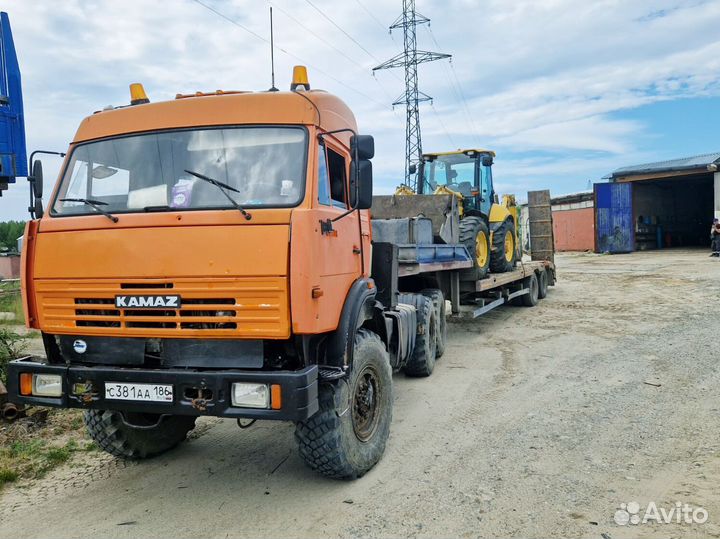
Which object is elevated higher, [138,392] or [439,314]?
[138,392]

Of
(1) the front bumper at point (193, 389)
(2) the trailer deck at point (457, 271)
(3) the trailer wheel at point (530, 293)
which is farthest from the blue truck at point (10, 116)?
(3) the trailer wheel at point (530, 293)

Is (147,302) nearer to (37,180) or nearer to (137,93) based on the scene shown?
(37,180)

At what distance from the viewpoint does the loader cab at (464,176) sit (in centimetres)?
1070

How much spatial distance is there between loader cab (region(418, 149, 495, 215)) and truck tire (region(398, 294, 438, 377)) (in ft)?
13.0

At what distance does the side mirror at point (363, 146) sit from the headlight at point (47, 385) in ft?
8.03

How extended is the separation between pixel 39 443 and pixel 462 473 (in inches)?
142

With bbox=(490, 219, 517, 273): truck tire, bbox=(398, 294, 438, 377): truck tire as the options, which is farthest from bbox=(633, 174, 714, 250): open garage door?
bbox=(398, 294, 438, 377): truck tire

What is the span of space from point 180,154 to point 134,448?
7.74 feet

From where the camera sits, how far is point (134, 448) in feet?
14.8

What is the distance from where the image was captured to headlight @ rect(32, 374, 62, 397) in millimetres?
3684

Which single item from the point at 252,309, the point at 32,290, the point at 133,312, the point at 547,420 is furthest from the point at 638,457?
the point at 32,290

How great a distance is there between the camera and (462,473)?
162 inches

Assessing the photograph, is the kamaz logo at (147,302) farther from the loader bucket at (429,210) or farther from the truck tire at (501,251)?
the truck tire at (501,251)
